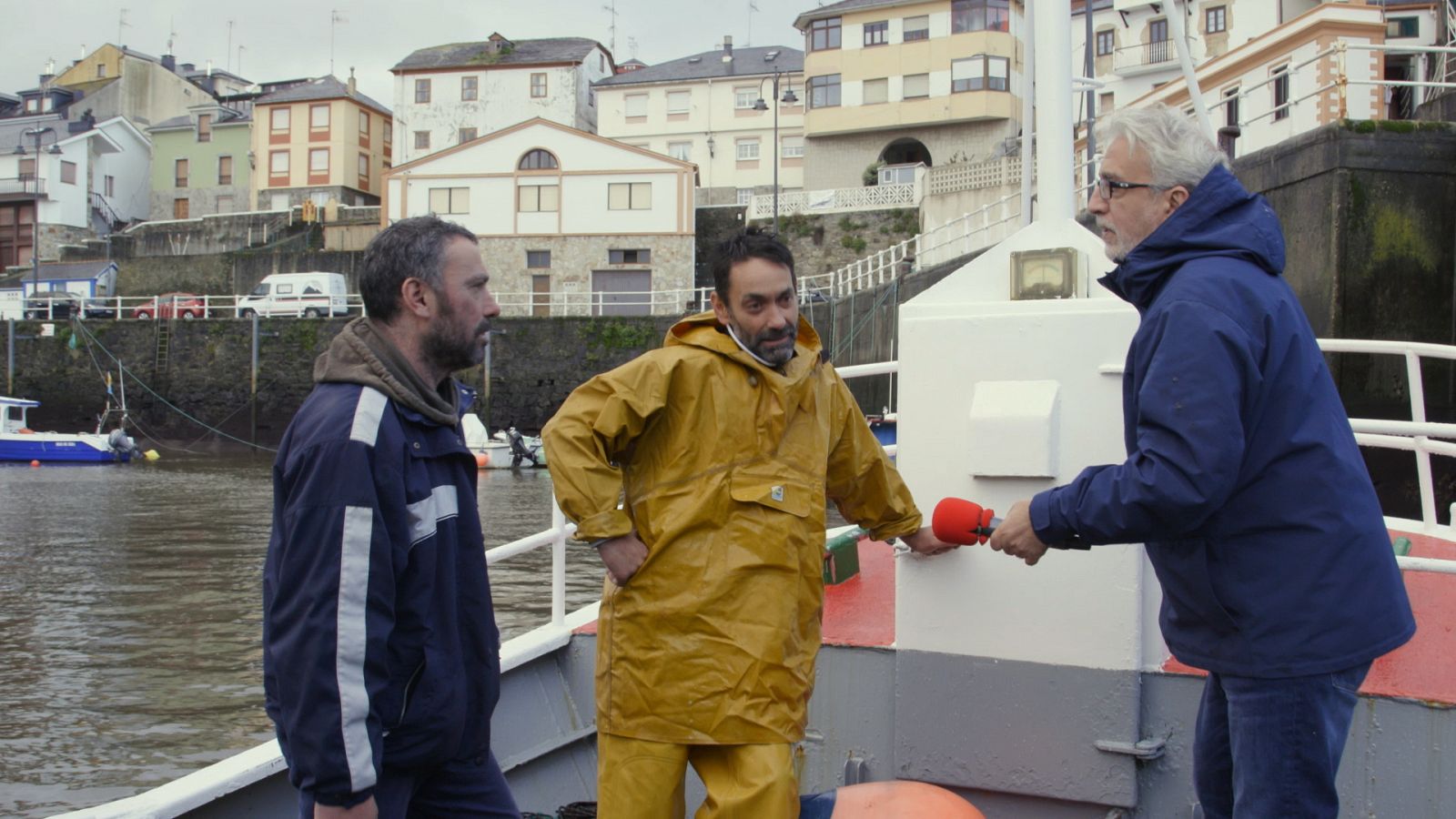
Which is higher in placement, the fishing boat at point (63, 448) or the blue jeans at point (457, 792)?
the blue jeans at point (457, 792)

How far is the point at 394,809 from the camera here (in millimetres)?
2406

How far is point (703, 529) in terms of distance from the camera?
282 centimetres

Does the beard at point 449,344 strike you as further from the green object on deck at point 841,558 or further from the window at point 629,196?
the window at point 629,196

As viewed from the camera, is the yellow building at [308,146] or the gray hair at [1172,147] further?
the yellow building at [308,146]

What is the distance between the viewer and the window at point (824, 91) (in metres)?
55.6

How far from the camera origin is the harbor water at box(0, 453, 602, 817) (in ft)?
28.5

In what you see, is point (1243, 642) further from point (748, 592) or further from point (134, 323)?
point (134, 323)

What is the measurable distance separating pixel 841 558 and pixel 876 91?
5284cm

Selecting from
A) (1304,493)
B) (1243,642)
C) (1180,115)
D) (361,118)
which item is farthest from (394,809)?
(361,118)

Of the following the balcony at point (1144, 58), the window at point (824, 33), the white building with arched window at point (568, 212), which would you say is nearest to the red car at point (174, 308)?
the white building with arched window at point (568, 212)

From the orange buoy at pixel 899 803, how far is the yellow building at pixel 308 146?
6423cm

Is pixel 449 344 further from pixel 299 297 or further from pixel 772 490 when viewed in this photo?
pixel 299 297

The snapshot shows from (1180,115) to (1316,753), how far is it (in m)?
1.27

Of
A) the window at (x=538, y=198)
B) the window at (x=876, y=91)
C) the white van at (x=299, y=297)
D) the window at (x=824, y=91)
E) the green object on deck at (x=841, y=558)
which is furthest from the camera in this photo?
the window at (x=824, y=91)
